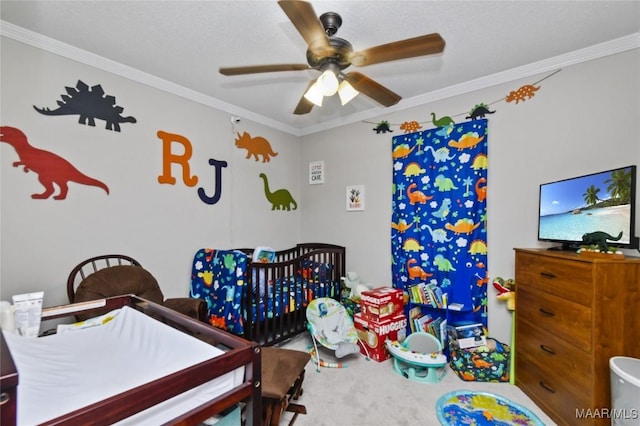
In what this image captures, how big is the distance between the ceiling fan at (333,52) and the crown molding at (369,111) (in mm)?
1241

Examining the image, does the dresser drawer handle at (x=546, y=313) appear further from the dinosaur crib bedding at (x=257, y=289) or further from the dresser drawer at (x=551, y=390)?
the dinosaur crib bedding at (x=257, y=289)

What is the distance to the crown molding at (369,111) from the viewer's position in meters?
1.96

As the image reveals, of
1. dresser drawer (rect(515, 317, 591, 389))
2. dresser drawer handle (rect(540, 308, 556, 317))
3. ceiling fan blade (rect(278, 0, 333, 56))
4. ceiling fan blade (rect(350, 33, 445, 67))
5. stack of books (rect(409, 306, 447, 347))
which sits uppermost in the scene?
ceiling fan blade (rect(278, 0, 333, 56))

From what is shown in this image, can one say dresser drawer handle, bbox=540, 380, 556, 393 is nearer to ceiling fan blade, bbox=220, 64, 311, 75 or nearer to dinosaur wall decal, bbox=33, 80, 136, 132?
ceiling fan blade, bbox=220, 64, 311, 75

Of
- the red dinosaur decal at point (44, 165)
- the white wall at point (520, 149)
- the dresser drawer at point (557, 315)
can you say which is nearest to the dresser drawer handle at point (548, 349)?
the dresser drawer at point (557, 315)

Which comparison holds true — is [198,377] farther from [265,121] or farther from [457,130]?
[265,121]

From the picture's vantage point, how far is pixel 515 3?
1683mm

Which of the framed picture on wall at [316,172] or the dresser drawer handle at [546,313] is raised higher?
the framed picture on wall at [316,172]

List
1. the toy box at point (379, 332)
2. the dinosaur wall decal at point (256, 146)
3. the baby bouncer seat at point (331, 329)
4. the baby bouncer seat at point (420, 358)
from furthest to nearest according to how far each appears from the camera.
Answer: the dinosaur wall decal at point (256, 146) → the toy box at point (379, 332) → the baby bouncer seat at point (331, 329) → the baby bouncer seat at point (420, 358)

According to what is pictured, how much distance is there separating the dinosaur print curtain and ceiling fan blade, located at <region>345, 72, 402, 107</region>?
101 centimetres

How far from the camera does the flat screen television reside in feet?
5.44

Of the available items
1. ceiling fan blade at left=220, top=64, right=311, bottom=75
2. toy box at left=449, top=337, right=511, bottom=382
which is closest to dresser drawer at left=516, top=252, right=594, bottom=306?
toy box at left=449, top=337, right=511, bottom=382

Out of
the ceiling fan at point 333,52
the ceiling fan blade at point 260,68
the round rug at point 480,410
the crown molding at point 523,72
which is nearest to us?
the ceiling fan at point 333,52

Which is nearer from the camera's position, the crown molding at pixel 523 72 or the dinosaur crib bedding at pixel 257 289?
the crown molding at pixel 523 72
